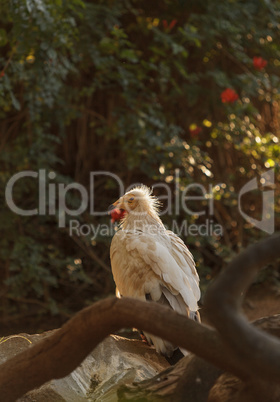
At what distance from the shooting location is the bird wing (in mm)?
2904

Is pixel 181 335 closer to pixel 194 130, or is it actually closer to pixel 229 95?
pixel 229 95

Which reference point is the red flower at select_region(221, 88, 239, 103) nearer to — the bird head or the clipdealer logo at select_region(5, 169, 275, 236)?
the clipdealer logo at select_region(5, 169, 275, 236)

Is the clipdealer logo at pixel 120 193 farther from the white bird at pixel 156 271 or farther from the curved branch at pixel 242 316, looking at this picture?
the curved branch at pixel 242 316

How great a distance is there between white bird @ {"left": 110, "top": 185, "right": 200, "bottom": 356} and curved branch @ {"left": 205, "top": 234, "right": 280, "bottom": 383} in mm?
1572

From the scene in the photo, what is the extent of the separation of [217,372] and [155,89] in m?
3.99

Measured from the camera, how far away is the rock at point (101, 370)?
238 centimetres

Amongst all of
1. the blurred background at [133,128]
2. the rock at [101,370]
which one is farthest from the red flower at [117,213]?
the blurred background at [133,128]

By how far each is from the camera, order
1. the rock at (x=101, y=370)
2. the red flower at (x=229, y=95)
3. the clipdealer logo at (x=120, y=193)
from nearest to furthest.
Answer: the rock at (x=101, y=370) < the clipdealer logo at (x=120, y=193) < the red flower at (x=229, y=95)

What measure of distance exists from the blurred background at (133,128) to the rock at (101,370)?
6.01ft

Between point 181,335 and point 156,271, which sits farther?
point 156,271

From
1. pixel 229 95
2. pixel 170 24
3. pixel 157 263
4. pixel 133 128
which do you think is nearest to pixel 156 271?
pixel 157 263

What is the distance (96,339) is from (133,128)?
3.28 m

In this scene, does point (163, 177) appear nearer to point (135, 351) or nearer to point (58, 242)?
point (58, 242)

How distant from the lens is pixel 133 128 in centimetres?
483
